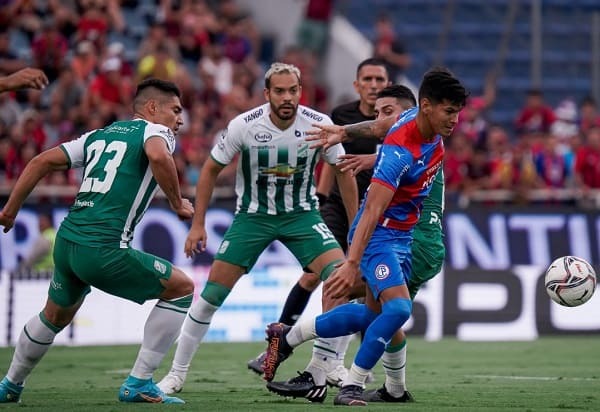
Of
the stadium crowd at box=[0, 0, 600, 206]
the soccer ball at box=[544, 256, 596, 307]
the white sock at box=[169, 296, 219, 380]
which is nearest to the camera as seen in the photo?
the soccer ball at box=[544, 256, 596, 307]

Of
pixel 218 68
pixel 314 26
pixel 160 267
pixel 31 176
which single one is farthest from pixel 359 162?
pixel 314 26

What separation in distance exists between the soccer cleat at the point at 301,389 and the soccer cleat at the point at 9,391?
1.85 meters

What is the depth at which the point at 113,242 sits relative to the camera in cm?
874

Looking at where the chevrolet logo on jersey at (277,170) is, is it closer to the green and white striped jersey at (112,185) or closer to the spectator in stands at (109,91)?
the green and white striped jersey at (112,185)

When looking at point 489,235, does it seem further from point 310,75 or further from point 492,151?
point 310,75

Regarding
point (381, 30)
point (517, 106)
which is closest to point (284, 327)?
point (381, 30)

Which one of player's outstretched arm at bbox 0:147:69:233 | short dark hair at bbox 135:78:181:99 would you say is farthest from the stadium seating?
player's outstretched arm at bbox 0:147:69:233

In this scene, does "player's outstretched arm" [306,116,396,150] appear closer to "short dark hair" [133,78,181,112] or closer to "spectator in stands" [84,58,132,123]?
"short dark hair" [133,78,181,112]

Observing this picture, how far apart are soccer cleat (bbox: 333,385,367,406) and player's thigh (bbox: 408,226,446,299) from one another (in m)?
1.01

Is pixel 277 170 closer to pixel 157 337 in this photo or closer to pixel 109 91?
pixel 157 337

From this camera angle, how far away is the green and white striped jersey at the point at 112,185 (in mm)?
8758

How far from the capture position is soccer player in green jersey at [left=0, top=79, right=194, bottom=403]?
8.71m

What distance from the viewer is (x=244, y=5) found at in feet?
84.5

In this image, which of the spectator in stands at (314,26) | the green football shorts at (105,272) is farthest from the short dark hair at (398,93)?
the spectator in stands at (314,26)
